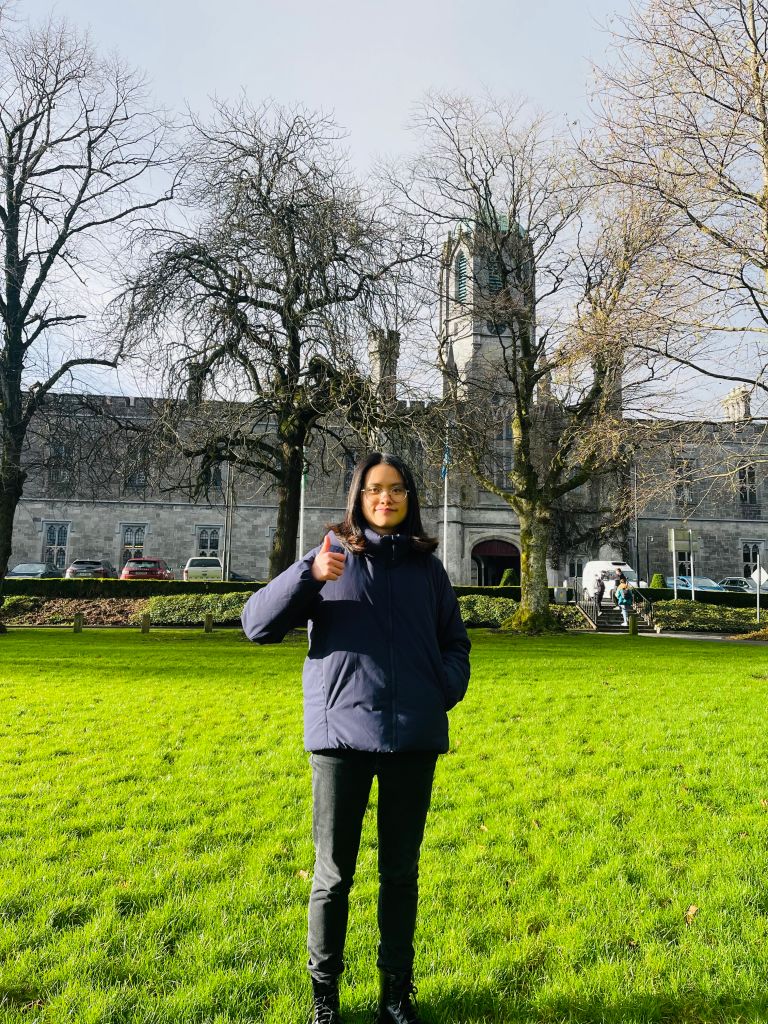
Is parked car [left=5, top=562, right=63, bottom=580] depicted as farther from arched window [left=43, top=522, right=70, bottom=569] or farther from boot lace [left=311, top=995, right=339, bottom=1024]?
boot lace [left=311, top=995, right=339, bottom=1024]

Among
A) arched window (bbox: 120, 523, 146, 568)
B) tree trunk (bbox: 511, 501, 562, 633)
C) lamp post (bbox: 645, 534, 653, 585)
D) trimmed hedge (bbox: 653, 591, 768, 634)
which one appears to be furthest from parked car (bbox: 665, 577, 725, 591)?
arched window (bbox: 120, 523, 146, 568)

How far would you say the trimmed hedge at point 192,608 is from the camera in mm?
22062

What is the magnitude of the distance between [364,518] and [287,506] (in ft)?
44.2

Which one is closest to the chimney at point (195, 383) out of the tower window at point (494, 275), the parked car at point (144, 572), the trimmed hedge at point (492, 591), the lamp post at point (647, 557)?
the tower window at point (494, 275)

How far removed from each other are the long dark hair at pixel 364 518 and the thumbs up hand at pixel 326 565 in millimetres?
160

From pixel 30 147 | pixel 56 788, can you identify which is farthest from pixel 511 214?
pixel 56 788

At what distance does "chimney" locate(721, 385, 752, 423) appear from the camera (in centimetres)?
1491

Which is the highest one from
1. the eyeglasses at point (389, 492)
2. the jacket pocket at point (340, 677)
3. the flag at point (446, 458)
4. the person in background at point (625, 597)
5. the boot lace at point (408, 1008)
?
the flag at point (446, 458)

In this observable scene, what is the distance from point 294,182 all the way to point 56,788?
12.0 meters

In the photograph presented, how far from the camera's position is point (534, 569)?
19484 millimetres

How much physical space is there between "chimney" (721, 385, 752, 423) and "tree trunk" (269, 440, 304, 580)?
8.99m

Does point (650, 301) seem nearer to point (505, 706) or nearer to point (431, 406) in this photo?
point (431, 406)

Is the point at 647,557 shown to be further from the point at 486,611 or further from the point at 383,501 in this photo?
the point at 383,501

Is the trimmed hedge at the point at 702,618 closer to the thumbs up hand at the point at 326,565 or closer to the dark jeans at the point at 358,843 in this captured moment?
the dark jeans at the point at 358,843
